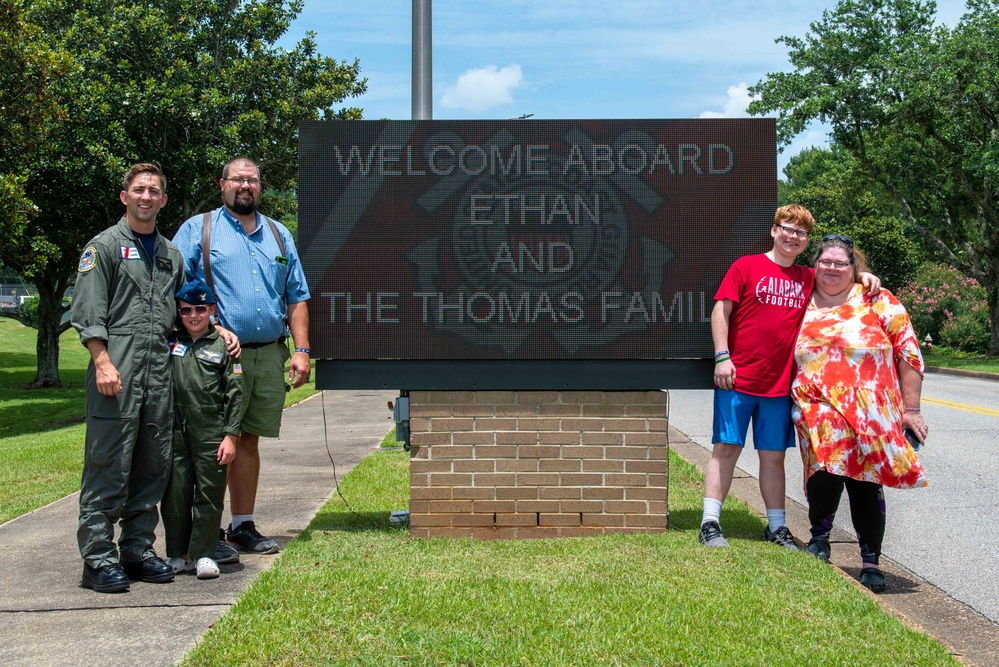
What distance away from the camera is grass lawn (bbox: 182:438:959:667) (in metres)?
3.63

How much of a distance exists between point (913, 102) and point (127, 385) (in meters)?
30.8

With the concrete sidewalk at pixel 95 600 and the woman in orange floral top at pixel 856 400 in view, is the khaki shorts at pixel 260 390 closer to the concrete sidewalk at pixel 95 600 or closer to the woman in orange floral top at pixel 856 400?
the concrete sidewalk at pixel 95 600

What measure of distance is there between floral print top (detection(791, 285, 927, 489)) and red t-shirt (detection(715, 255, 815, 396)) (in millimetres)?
165

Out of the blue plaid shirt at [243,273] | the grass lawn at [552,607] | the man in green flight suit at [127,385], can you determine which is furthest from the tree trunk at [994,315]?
the man in green flight suit at [127,385]

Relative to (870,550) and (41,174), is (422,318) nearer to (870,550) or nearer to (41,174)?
(870,550)

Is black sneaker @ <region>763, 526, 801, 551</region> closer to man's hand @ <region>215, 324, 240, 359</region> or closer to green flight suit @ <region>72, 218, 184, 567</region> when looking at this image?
man's hand @ <region>215, 324, 240, 359</region>

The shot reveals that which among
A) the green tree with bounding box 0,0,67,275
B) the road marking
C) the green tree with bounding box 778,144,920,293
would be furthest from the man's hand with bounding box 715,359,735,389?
the green tree with bounding box 778,144,920,293

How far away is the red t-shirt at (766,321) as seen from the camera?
5410 mm

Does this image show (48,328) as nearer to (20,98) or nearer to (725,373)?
(20,98)

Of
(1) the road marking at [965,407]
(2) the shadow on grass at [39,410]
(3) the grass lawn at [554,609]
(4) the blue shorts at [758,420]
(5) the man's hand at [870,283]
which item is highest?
(5) the man's hand at [870,283]

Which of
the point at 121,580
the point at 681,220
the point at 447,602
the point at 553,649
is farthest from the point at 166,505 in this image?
the point at 681,220

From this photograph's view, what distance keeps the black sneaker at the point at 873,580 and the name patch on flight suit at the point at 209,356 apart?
11.2ft

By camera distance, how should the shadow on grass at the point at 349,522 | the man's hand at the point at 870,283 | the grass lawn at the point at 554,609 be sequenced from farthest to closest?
the shadow on grass at the point at 349,522
the man's hand at the point at 870,283
the grass lawn at the point at 554,609

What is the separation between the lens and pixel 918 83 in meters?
30.5
